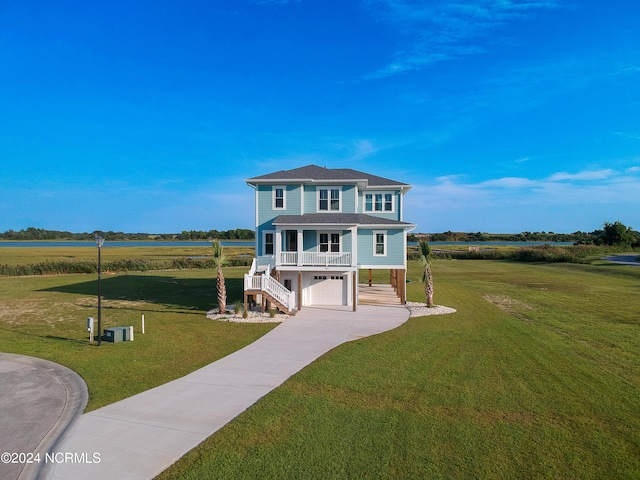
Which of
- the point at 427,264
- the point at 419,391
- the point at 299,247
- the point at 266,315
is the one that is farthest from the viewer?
the point at 427,264

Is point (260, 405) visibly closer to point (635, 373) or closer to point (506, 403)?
point (506, 403)

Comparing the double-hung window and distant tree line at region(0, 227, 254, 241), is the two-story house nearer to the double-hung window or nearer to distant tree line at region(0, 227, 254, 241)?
the double-hung window

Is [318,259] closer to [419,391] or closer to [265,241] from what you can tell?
[265,241]

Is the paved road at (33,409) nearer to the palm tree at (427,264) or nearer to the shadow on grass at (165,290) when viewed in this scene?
the shadow on grass at (165,290)

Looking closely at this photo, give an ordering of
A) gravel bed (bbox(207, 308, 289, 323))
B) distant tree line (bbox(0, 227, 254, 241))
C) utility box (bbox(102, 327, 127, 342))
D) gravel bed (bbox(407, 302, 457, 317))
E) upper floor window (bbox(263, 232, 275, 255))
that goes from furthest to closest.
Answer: distant tree line (bbox(0, 227, 254, 241)) → upper floor window (bbox(263, 232, 275, 255)) → gravel bed (bbox(407, 302, 457, 317)) → gravel bed (bbox(207, 308, 289, 323)) → utility box (bbox(102, 327, 127, 342))

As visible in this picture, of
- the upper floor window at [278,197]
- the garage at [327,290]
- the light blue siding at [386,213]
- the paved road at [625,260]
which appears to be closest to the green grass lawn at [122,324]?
the garage at [327,290]

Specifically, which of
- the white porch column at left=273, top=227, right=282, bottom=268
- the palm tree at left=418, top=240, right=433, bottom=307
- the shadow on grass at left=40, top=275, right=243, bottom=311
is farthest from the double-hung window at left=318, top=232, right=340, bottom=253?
the shadow on grass at left=40, top=275, right=243, bottom=311

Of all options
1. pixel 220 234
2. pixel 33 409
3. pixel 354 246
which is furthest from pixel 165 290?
pixel 220 234
